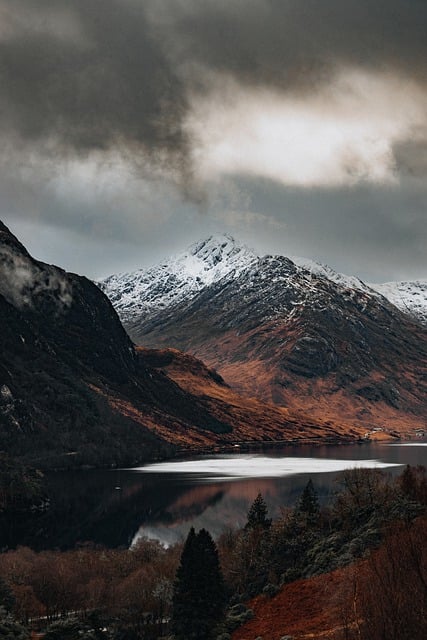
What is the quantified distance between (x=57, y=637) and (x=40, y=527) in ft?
309

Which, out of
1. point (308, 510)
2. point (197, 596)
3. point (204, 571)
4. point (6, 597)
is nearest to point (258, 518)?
point (308, 510)

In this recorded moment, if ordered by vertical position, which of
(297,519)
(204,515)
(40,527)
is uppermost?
(297,519)

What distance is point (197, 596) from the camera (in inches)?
2820

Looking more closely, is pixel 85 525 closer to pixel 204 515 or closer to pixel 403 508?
pixel 204 515

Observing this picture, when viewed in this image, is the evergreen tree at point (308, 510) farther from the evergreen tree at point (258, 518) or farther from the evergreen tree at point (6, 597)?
the evergreen tree at point (6, 597)

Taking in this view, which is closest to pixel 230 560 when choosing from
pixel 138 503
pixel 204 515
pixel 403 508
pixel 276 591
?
pixel 276 591

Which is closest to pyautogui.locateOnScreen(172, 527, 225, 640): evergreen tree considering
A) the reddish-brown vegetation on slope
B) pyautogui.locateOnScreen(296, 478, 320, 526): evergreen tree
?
the reddish-brown vegetation on slope

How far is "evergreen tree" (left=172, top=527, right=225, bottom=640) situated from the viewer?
2744 inches

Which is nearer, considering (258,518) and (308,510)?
(308,510)

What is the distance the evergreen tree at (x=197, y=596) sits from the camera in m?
69.7

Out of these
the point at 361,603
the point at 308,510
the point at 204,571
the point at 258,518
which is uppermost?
the point at 308,510

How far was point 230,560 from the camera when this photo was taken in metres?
93.9

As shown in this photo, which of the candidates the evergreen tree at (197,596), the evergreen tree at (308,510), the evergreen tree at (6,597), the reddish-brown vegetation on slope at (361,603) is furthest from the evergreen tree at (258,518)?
the evergreen tree at (6,597)

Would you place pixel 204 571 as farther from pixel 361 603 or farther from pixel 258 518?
pixel 258 518
